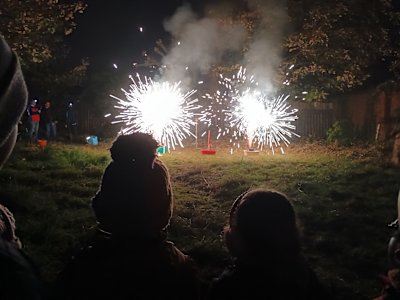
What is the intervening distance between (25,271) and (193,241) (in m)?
7.10

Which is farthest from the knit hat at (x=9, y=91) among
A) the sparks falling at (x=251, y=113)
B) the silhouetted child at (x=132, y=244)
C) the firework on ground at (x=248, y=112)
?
the sparks falling at (x=251, y=113)

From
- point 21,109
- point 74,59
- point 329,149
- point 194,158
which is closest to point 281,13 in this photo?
point 329,149

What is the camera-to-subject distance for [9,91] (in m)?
1.30

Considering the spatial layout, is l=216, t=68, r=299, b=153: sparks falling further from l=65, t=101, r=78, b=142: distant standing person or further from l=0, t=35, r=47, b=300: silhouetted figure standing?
l=0, t=35, r=47, b=300: silhouetted figure standing

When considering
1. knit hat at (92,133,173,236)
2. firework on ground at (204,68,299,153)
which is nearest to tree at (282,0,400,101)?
firework on ground at (204,68,299,153)

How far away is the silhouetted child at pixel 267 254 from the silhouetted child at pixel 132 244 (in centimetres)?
36

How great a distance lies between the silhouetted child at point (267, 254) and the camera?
9.51 ft

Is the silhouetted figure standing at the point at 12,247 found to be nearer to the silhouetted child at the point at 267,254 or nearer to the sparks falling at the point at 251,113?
the silhouetted child at the point at 267,254

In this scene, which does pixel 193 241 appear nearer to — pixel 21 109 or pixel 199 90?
pixel 21 109

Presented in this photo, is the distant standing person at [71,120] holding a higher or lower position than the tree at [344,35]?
lower

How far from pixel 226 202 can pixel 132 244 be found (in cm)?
781

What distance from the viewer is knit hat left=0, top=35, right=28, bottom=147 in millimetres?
1286

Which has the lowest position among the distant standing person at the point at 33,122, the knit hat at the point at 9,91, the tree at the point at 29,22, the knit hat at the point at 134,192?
the knit hat at the point at 134,192

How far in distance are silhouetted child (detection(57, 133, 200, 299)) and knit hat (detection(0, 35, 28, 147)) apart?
1.75 metres
